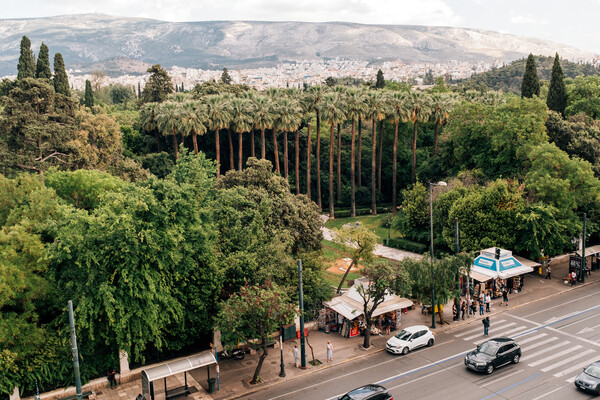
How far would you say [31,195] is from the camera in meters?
30.8

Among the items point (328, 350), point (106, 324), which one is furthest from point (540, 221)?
point (106, 324)

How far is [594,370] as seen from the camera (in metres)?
25.6

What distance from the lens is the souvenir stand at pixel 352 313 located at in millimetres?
33438

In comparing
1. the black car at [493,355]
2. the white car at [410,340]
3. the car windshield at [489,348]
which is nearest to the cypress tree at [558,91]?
the white car at [410,340]

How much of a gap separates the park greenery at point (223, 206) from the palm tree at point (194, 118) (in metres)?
0.17

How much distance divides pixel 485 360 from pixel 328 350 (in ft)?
28.2

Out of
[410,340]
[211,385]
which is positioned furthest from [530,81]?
[211,385]

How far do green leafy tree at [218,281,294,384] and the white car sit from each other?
7277 mm

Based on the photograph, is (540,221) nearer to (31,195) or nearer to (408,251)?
(408,251)

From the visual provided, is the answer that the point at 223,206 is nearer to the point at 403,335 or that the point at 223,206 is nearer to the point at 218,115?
the point at 403,335

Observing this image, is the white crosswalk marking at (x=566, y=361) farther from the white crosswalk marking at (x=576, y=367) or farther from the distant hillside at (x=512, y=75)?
the distant hillside at (x=512, y=75)

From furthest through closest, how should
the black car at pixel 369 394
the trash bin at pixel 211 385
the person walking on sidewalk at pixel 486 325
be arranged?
1. the person walking on sidewalk at pixel 486 325
2. the trash bin at pixel 211 385
3. the black car at pixel 369 394

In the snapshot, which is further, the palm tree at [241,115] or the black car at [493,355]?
the palm tree at [241,115]

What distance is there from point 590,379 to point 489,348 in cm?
492
